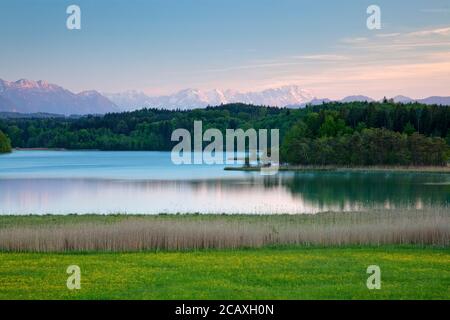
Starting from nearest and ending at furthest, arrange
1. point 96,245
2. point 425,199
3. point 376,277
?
1. point 376,277
2. point 96,245
3. point 425,199

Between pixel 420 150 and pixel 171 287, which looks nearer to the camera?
pixel 171 287

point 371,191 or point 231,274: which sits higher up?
point 231,274

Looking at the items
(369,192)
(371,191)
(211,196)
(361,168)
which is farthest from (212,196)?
(361,168)

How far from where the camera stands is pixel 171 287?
12.2 metres

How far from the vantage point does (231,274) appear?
13656 mm

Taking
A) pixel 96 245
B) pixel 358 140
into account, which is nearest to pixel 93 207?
pixel 96 245

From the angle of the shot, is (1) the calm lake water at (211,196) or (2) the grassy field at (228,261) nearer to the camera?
(2) the grassy field at (228,261)

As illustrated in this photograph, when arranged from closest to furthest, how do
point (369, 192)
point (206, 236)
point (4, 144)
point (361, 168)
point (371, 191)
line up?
point (206, 236), point (369, 192), point (371, 191), point (361, 168), point (4, 144)

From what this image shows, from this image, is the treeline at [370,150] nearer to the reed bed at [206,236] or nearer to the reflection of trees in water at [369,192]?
the reflection of trees in water at [369,192]

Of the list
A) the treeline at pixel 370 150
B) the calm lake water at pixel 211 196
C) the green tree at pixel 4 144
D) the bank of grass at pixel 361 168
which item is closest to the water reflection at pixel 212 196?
the calm lake water at pixel 211 196

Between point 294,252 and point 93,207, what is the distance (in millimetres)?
25583

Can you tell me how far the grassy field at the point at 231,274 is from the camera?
11.7m

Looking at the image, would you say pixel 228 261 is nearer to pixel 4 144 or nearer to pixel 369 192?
pixel 369 192
